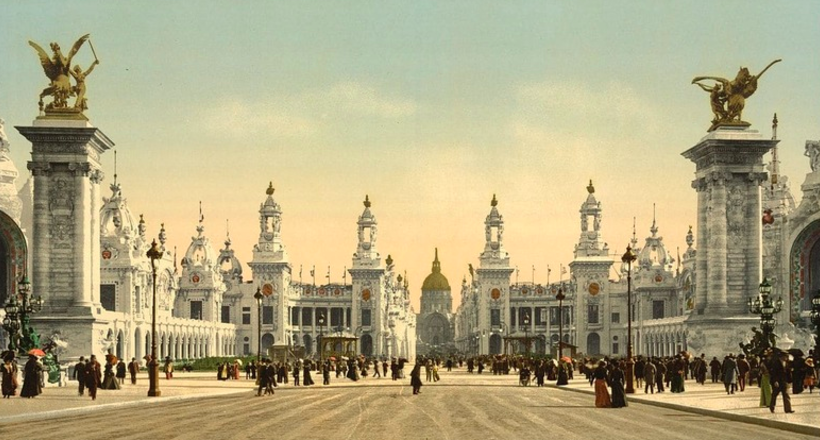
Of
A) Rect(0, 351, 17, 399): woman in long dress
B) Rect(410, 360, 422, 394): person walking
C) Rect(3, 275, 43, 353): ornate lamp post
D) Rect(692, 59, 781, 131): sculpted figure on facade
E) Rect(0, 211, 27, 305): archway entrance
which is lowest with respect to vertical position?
Rect(410, 360, 422, 394): person walking

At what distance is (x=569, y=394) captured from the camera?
56812 millimetres

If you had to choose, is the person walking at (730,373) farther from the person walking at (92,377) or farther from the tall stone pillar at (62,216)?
the tall stone pillar at (62,216)

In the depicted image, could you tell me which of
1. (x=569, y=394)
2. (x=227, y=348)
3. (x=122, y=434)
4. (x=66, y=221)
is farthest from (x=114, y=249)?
(x=122, y=434)

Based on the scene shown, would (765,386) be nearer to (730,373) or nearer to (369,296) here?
(730,373)

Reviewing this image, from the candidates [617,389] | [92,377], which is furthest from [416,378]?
[92,377]

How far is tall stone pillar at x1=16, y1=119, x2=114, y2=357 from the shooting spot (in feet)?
211

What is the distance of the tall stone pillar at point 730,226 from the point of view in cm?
7156

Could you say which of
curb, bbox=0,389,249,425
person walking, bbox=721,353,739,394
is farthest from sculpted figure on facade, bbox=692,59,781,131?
curb, bbox=0,389,249,425

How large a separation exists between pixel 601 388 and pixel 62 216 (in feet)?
108

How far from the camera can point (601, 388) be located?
143 feet

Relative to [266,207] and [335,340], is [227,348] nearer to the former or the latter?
[266,207]

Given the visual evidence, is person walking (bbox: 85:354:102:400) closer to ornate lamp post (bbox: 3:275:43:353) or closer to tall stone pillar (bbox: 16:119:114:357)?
ornate lamp post (bbox: 3:275:43:353)

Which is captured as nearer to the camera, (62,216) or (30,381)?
(30,381)

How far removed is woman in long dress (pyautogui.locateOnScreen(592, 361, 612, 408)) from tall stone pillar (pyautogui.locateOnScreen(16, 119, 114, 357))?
3004 centimetres
